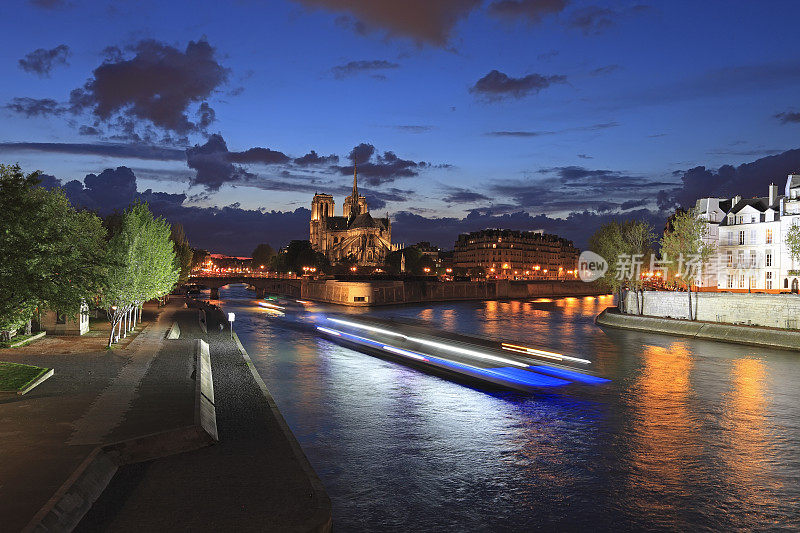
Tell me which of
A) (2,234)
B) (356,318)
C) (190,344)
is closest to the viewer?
(2,234)

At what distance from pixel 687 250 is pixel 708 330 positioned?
17.2 m

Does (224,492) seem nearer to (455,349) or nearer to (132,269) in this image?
(132,269)

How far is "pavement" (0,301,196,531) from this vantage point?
11.3 m

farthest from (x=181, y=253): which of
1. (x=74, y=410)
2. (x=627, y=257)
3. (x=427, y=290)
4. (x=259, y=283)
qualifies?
(x=74, y=410)

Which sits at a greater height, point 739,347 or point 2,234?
point 2,234

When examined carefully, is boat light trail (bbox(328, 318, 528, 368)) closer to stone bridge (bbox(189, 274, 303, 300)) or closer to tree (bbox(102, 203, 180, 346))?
tree (bbox(102, 203, 180, 346))

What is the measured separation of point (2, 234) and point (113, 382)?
21.0 feet

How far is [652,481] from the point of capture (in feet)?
52.3

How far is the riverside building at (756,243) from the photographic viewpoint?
71.1 metres

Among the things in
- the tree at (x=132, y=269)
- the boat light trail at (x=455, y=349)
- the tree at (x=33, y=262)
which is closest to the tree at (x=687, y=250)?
the boat light trail at (x=455, y=349)

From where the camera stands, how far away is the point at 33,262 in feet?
59.3

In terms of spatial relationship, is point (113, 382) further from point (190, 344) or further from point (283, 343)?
point (283, 343)

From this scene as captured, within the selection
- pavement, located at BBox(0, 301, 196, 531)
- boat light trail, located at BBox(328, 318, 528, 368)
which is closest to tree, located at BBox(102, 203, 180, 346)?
pavement, located at BBox(0, 301, 196, 531)

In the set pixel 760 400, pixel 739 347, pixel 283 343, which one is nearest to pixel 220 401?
pixel 760 400
